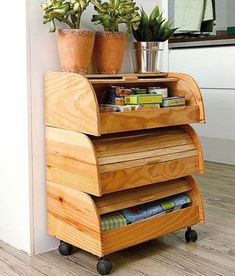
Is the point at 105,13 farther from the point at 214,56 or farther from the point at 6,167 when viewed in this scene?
the point at 214,56

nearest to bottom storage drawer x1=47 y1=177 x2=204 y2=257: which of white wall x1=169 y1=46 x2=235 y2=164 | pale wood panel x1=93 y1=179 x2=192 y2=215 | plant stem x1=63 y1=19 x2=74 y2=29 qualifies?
pale wood panel x1=93 y1=179 x2=192 y2=215

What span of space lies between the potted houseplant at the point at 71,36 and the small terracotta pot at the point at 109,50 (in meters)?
0.07

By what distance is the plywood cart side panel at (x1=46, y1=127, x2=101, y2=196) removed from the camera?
1516 millimetres

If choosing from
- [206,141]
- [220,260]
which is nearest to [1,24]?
[220,260]

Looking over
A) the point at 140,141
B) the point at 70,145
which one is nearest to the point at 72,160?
the point at 70,145

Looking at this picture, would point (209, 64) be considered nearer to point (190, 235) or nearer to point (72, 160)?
point (190, 235)

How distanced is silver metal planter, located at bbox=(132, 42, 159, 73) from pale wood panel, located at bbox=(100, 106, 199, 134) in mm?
217

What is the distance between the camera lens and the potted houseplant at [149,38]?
1.82 meters

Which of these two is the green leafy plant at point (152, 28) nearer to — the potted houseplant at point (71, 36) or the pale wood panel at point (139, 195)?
the potted houseplant at point (71, 36)

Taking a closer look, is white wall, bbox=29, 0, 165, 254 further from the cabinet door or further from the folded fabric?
the cabinet door

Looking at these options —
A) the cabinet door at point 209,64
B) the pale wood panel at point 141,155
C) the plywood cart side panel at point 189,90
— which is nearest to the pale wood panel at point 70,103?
the pale wood panel at point 141,155

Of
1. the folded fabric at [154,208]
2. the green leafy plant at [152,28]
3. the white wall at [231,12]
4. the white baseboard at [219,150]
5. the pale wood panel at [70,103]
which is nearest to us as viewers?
the pale wood panel at [70,103]

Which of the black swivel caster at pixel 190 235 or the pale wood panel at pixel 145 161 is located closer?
the pale wood panel at pixel 145 161

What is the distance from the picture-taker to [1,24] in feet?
5.77
